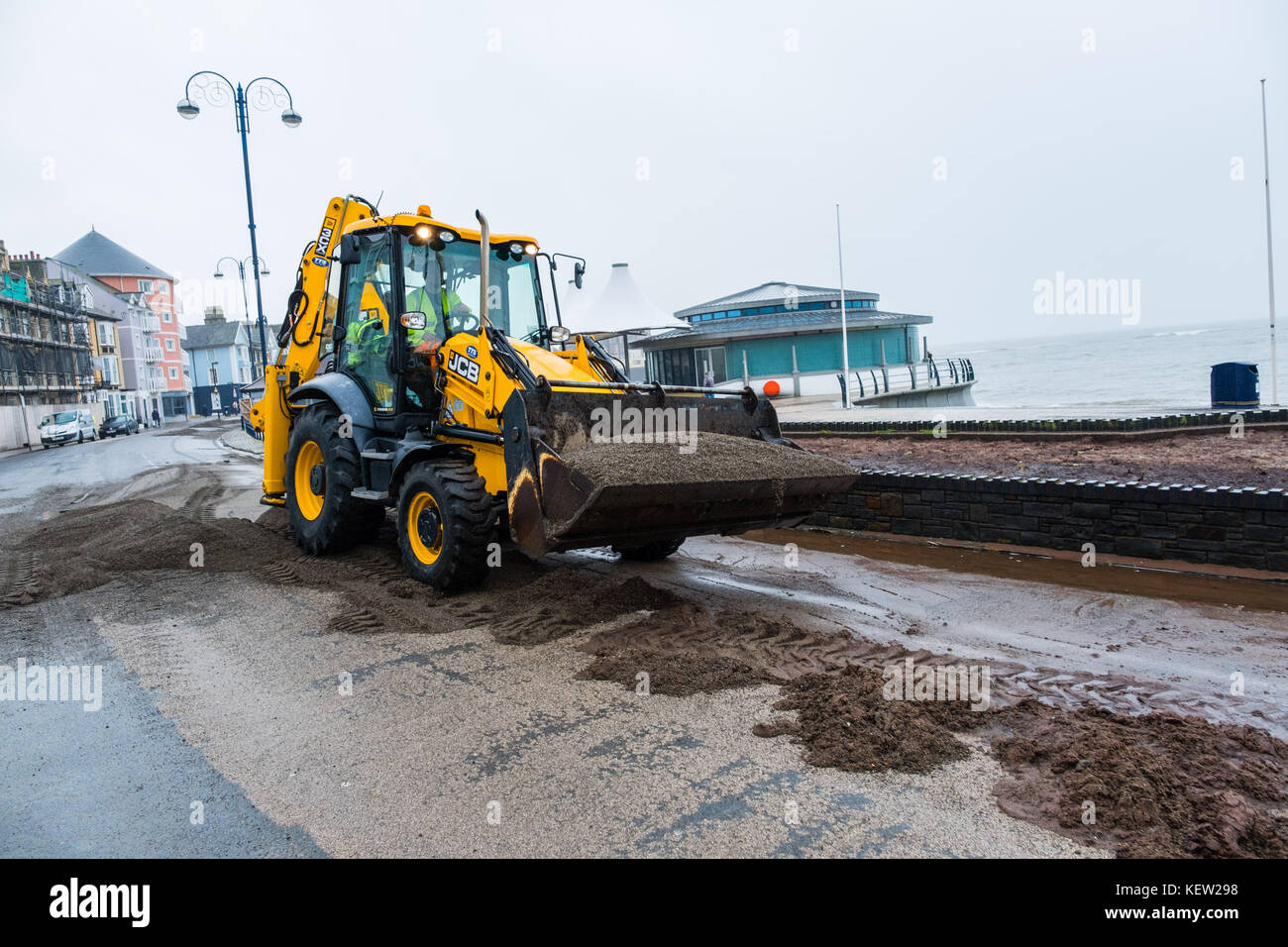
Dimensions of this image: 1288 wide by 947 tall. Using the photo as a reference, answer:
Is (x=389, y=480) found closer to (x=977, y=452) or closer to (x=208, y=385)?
(x=977, y=452)

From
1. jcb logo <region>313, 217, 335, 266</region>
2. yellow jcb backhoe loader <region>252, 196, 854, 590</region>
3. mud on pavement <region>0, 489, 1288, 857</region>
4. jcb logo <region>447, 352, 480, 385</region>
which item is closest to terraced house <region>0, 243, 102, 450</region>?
jcb logo <region>313, 217, 335, 266</region>

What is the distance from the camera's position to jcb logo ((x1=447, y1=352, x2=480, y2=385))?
742 centimetres

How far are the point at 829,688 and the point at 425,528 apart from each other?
3.97 m

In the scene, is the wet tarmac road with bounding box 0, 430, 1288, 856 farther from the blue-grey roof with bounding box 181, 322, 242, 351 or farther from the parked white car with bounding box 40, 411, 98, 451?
the blue-grey roof with bounding box 181, 322, 242, 351

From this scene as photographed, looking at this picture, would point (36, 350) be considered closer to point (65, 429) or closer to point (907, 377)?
point (65, 429)

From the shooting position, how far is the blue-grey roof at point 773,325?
37156 mm

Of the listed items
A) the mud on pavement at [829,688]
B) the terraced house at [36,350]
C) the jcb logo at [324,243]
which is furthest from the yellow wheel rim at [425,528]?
the terraced house at [36,350]

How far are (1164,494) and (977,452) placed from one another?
4903 millimetres

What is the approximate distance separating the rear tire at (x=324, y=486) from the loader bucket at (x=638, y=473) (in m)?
2.72

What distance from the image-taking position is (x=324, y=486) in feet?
30.3

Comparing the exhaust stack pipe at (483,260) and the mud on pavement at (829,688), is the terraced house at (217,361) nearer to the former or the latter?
the mud on pavement at (829,688)

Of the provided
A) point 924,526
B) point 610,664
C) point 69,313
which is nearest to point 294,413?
point 610,664

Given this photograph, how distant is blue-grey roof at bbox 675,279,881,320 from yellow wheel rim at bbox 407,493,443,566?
114ft

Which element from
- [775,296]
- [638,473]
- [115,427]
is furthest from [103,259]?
[638,473]
